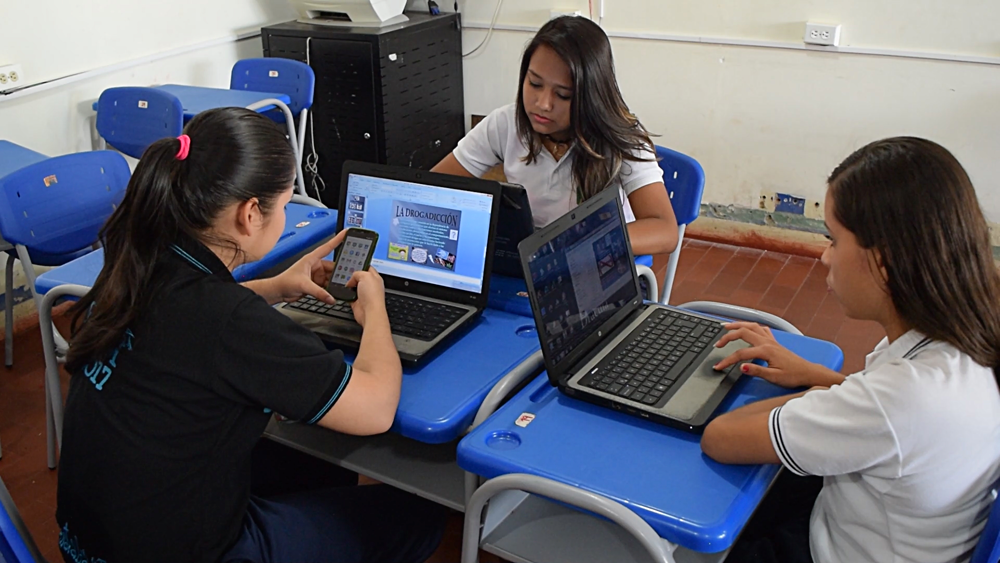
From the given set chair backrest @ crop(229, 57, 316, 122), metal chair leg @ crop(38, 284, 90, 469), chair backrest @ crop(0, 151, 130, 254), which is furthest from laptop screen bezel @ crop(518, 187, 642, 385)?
chair backrest @ crop(229, 57, 316, 122)

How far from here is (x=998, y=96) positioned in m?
2.99

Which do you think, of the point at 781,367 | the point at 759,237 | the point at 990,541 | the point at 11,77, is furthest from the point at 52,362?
the point at 759,237

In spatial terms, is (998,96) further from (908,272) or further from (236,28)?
(236,28)

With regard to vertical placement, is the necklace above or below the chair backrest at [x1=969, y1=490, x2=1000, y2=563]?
above

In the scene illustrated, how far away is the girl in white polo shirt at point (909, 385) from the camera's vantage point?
3.24 ft

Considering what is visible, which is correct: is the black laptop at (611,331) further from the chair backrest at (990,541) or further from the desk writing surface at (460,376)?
the chair backrest at (990,541)

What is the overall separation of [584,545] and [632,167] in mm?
899

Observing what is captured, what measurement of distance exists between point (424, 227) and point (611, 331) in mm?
398

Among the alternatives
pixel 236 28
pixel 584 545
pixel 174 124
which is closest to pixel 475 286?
pixel 584 545

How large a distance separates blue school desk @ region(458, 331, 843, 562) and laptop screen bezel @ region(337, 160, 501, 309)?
0.26 metres

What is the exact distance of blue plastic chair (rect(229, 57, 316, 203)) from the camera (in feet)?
Answer: 11.5

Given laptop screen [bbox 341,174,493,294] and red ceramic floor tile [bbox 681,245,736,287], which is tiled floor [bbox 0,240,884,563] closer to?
red ceramic floor tile [bbox 681,245,736,287]

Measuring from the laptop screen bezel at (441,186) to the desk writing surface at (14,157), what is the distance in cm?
153

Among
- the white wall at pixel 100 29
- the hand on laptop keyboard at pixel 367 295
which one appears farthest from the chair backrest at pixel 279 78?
the hand on laptop keyboard at pixel 367 295
